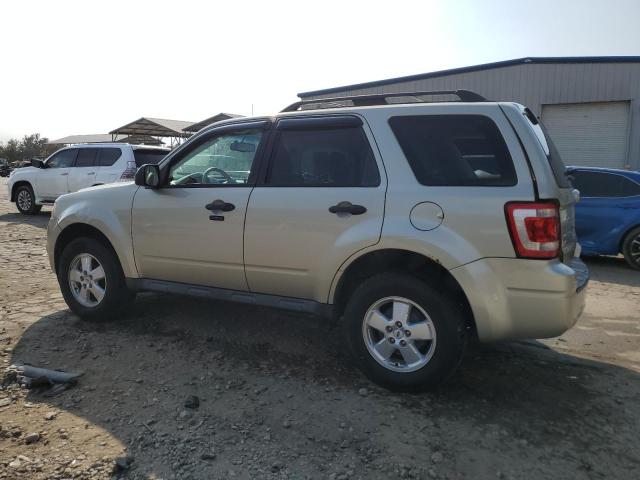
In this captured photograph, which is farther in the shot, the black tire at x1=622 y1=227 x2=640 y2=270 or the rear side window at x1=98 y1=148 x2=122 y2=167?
the rear side window at x1=98 y1=148 x2=122 y2=167

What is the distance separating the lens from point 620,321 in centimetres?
517

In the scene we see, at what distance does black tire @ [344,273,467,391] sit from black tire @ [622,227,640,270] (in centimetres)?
595

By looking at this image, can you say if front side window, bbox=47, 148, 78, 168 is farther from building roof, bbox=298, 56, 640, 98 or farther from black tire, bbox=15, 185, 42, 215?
building roof, bbox=298, 56, 640, 98

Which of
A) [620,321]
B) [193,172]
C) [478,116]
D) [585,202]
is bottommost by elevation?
[620,321]

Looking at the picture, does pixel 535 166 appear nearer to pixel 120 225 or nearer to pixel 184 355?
pixel 184 355

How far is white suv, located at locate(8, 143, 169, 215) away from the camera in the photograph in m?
12.0

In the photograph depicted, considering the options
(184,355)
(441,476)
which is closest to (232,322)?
(184,355)

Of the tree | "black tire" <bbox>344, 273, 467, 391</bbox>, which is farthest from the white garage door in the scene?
the tree

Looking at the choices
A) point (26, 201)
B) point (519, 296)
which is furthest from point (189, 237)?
point (26, 201)

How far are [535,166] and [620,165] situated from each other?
1420 cm

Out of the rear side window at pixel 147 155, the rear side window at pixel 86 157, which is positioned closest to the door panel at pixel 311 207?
the rear side window at pixel 147 155

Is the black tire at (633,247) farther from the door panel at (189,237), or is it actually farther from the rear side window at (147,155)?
the rear side window at (147,155)

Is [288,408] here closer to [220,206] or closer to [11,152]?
[220,206]

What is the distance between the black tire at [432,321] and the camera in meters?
3.18
